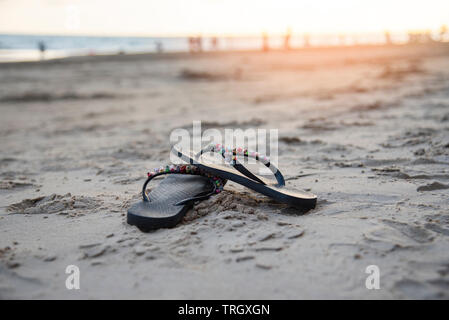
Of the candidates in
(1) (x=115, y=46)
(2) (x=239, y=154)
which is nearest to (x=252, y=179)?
(2) (x=239, y=154)

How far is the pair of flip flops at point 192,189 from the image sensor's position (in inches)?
70.1

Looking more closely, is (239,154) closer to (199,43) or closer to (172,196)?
(172,196)

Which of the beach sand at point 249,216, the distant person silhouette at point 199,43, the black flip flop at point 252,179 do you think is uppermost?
the distant person silhouette at point 199,43

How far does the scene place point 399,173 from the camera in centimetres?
242

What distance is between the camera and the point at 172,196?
1.98 metres

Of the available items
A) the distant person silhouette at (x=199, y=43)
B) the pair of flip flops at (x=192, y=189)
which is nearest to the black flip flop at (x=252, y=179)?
the pair of flip flops at (x=192, y=189)

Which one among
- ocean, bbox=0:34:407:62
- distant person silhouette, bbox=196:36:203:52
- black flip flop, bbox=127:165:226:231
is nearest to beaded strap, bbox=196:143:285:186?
black flip flop, bbox=127:165:226:231

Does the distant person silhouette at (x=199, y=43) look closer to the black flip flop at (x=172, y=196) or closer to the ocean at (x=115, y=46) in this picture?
the ocean at (x=115, y=46)

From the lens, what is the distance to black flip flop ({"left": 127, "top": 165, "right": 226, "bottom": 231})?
1759 millimetres

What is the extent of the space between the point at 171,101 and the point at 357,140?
496 centimetres

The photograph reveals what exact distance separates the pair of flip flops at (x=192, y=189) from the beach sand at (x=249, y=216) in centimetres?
6

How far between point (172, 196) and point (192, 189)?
13 cm

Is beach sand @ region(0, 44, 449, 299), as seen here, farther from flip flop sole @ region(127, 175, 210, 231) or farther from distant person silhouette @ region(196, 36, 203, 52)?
distant person silhouette @ region(196, 36, 203, 52)
